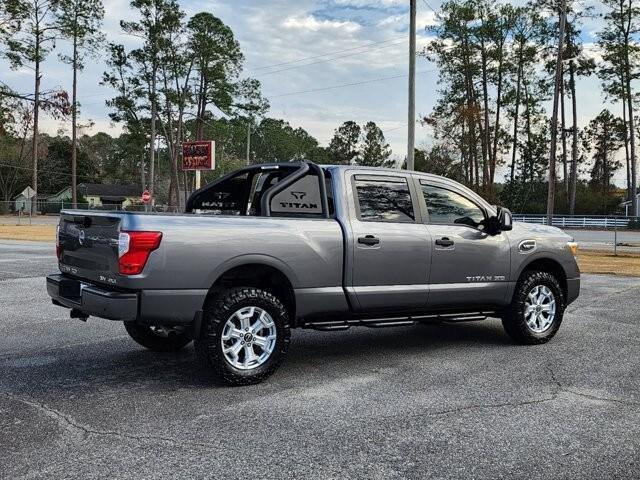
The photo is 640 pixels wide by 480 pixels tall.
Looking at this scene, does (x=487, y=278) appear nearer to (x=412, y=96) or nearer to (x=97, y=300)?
(x=97, y=300)

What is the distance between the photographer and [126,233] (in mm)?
4617

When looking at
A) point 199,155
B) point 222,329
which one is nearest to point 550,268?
point 222,329

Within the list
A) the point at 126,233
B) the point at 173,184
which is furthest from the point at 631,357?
the point at 173,184

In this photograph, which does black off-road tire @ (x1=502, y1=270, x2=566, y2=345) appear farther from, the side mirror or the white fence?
the white fence

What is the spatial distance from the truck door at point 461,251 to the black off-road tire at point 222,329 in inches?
66.3

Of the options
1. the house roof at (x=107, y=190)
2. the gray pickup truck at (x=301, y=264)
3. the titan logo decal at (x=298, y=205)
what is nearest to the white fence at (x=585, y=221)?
the gray pickup truck at (x=301, y=264)

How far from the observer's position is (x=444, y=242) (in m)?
6.12

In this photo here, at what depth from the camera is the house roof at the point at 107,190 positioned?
91.0 metres

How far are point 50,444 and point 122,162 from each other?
122 metres

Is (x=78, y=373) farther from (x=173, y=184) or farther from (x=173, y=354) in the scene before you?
(x=173, y=184)

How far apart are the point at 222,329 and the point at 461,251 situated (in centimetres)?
264

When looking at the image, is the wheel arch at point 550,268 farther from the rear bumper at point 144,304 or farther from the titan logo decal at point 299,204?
the rear bumper at point 144,304

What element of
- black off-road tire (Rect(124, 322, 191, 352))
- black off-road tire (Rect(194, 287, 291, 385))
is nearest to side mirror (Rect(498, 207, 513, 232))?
black off-road tire (Rect(194, 287, 291, 385))

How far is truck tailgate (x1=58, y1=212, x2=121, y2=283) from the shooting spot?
4773mm
